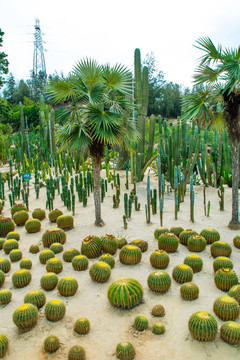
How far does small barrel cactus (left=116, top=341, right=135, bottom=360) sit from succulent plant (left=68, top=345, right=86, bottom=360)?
0.35 meters

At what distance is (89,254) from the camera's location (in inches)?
206

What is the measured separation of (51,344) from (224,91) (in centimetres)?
463

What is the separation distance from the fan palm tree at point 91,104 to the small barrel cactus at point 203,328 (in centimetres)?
329

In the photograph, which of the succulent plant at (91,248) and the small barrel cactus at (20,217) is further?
the small barrel cactus at (20,217)

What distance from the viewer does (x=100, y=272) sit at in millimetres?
4508

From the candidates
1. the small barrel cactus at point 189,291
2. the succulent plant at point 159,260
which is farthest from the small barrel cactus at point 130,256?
the small barrel cactus at point 189,291

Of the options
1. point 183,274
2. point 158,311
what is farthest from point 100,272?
point 183,274

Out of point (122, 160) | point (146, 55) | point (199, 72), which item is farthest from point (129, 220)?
point (146, 55)

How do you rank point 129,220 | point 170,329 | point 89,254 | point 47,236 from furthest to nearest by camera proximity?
point 129,220 → point 47,236 → point 89,254 → point 170,329

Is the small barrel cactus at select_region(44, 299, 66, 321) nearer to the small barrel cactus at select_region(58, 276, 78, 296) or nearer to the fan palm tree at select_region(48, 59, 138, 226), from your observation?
the small barrel cactus at select_region(58, 276, 78, 296)

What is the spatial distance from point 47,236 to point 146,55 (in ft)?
108

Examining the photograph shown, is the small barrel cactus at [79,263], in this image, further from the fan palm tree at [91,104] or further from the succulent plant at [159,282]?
the fan palm tree at [91,104]

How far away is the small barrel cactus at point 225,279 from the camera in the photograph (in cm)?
420

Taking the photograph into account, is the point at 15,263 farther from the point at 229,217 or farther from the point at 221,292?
the point at 229,217
